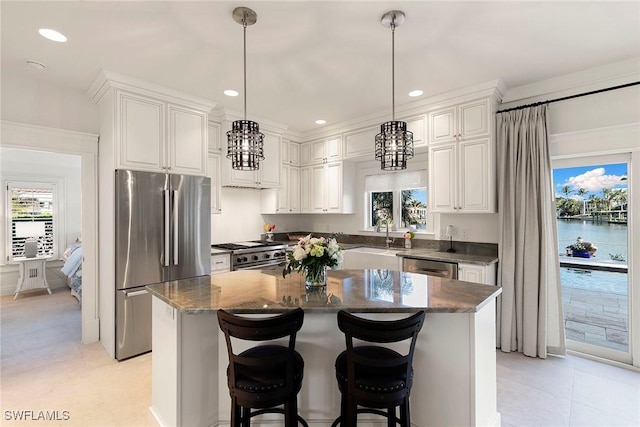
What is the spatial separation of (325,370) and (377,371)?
0.46m

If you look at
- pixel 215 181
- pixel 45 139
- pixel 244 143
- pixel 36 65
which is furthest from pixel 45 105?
pixel 244 143

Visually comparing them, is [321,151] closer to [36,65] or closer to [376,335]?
[36,65]

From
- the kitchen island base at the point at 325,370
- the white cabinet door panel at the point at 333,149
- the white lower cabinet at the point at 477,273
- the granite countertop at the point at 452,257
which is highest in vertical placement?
the white cabinet door panel at the point at 333,149

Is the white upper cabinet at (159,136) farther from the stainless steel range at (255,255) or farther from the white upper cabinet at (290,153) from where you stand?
the white upper cabinet at (290,153)

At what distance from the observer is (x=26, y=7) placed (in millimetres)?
2070

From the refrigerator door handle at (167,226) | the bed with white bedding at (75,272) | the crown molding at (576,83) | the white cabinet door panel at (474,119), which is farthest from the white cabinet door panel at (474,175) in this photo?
the bed with white bedding at (75,272)

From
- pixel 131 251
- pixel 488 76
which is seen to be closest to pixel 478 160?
pixel 488 76

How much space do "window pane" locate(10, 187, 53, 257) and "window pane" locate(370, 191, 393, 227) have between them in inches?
255

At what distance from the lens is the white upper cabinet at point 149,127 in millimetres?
3080

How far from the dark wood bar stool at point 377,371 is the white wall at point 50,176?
5.87 meters

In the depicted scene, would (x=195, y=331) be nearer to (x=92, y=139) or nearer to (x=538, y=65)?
(x=92, y=139)

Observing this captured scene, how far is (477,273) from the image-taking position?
3.29m

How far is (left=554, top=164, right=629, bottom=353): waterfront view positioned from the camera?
10.1 ft

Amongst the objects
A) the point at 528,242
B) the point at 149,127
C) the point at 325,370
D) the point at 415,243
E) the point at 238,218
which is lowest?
the point at 325,370
